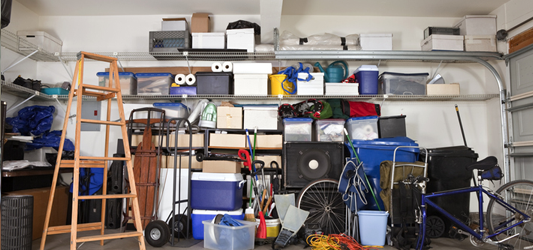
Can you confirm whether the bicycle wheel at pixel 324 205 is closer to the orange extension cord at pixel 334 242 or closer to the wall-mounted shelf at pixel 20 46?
the orange extension cord at pixel 334 242

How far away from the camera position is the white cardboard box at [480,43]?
15.6ft

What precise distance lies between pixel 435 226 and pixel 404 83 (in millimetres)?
1891

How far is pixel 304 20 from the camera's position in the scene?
5.23 metres

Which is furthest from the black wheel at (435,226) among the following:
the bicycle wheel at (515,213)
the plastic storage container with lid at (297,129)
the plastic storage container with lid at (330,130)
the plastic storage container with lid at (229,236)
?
the plastic storage container with lid at (229,236)

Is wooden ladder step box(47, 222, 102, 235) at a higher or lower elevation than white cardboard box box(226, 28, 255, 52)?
lower

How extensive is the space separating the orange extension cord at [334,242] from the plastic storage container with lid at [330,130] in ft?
4.22

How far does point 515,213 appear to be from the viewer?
336 centimetres

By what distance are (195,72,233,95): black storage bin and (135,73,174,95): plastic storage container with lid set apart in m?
0.44

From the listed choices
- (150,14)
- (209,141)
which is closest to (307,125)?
(209,141)

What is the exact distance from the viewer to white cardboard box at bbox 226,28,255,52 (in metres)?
4.73

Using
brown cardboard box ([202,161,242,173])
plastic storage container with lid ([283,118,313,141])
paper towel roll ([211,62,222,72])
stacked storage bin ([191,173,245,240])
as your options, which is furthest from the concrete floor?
paper towel roll ([211,62,222,72])

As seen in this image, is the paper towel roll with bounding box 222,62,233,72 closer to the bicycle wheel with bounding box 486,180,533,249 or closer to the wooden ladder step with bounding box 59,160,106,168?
the wooden ladder step with bounding box 59,160,106,168

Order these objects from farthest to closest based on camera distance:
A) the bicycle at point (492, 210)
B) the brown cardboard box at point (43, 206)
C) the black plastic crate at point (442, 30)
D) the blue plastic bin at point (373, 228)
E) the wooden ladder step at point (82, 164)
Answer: the black plastic crate at point (442, 30) < the brown cardboard box at point (43, 206) < the blue plastic bin at point (373, 228) < the bicycle at point (492, 210) < the wooden ladder step at point (82, 164)

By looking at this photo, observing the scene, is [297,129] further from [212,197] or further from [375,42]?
[375,42]
